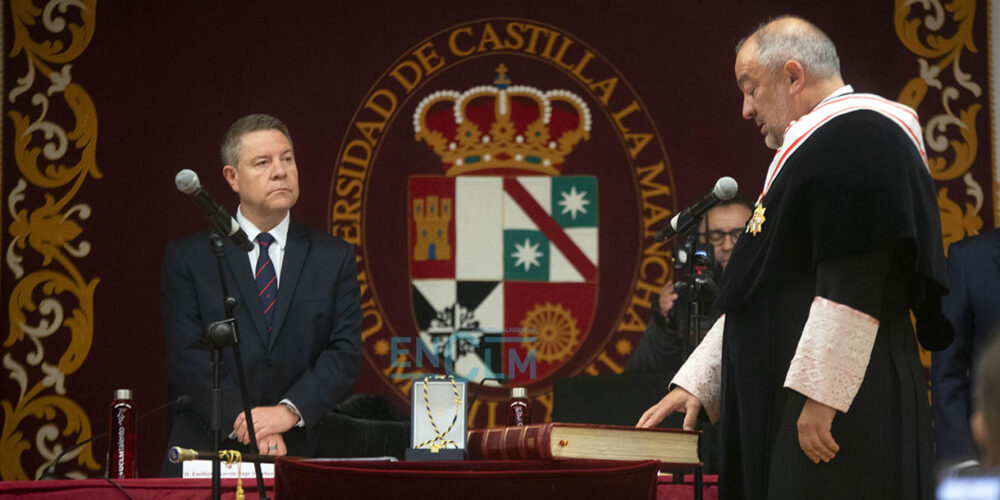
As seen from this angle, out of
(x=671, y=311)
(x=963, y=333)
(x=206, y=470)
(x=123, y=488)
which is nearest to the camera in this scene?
(x=123, y=488)

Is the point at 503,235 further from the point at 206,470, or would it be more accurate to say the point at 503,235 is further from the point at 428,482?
the point at 428,482

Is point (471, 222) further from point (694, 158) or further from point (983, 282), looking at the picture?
point (983, 282)

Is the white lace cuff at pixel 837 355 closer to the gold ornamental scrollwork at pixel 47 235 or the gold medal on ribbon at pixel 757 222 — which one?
the gold medal on ribbon at pixel 757 222

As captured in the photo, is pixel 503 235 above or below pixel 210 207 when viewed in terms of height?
above

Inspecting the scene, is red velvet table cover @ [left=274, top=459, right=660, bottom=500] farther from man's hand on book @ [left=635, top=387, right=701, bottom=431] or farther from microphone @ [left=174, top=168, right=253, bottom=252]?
microphone @ [left=174, top=168, right=253, bottom=252]

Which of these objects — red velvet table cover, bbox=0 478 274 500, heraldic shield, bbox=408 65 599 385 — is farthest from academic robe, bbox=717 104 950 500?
heraldic shield, bbox=408 65 599 385

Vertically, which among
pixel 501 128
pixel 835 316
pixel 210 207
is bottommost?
pixel 835 316

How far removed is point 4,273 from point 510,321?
224 cm

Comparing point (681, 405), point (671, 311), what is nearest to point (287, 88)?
point (671, 311)

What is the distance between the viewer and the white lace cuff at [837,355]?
2.25 metres

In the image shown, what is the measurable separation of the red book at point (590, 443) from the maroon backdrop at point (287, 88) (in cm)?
312

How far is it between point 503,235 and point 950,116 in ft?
6.83

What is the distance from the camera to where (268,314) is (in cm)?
429

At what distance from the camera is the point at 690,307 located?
3.12 m
